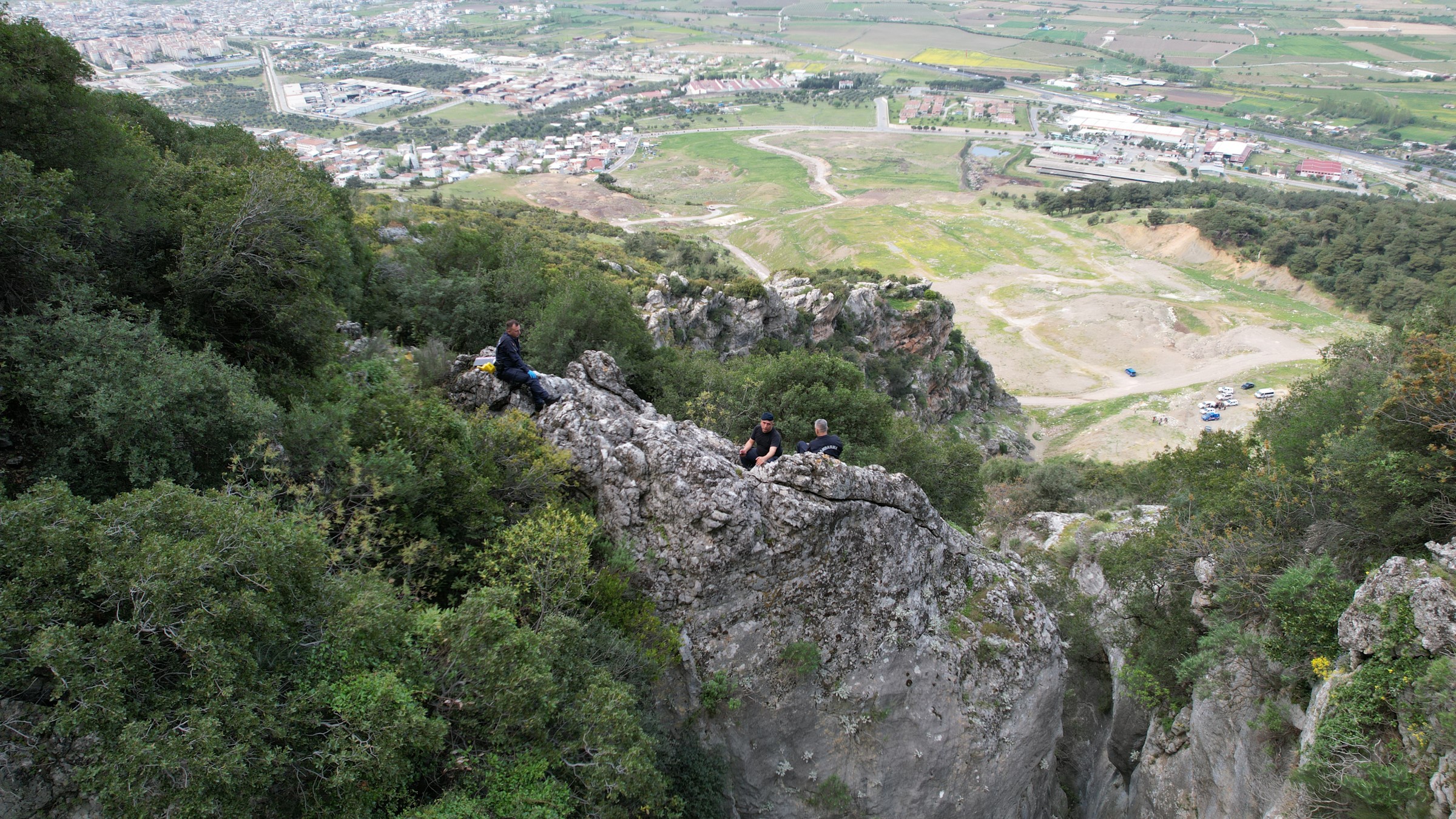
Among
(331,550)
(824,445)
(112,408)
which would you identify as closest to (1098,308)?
(824,445)

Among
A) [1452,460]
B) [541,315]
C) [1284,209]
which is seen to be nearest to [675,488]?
[541,315]

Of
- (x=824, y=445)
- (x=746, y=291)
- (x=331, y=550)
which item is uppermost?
(x=331, y=550)

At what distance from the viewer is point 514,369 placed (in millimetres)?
16125

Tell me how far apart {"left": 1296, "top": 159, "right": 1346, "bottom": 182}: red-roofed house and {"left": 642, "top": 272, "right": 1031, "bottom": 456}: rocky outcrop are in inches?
4692

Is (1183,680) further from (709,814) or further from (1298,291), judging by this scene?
(1298,291)

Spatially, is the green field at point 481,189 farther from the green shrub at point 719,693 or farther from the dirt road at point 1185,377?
the green shrub at point 719,693

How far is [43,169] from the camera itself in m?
12.1

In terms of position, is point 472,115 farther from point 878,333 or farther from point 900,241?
point 878,333

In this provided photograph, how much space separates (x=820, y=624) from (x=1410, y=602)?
32.0 feet

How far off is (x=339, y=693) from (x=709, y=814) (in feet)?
23.9

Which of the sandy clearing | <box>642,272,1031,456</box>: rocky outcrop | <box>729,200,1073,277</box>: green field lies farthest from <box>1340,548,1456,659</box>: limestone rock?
<box>729,200,1073,277</box>: green field

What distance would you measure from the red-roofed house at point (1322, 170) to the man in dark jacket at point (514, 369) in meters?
171

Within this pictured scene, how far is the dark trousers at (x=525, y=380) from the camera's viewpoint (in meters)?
16.1

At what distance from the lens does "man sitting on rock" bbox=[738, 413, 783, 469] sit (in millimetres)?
15812
